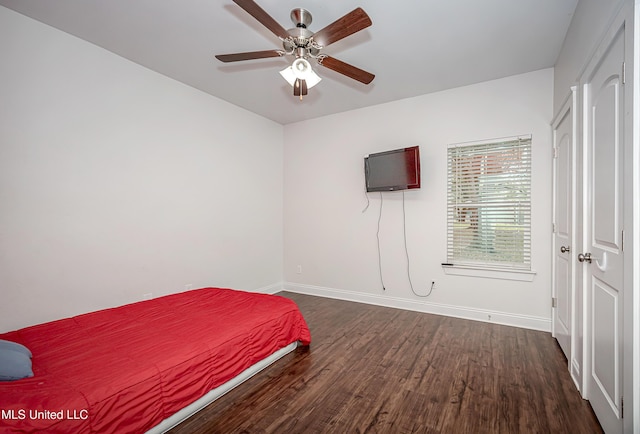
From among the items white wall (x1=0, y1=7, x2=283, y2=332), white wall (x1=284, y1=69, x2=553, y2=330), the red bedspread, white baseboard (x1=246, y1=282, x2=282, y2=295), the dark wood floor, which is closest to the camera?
the red bedspread

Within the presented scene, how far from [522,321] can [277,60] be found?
12.7ft

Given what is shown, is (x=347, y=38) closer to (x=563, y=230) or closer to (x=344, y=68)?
(x=344, y=68)

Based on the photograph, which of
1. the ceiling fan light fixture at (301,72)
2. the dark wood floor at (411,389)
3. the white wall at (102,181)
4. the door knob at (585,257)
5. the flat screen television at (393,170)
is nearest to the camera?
the dark wood floor at (411,389)

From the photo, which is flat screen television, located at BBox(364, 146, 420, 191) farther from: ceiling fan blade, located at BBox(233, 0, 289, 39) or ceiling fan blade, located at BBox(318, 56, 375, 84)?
ceiling fan blade, located at BBox(233, 0, 289, 39)

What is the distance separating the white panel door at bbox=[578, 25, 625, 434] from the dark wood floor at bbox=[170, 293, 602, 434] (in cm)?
31

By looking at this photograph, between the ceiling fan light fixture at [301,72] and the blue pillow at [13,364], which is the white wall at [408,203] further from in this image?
the blue pillow at [13,364]

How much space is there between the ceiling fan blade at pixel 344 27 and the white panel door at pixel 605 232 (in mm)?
1299

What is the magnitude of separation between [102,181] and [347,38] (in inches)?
104

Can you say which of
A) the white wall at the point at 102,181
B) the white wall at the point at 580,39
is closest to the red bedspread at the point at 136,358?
the white wall at the point at 102,181

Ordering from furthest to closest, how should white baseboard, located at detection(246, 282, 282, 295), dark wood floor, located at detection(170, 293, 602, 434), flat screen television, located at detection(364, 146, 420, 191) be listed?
white baseboard, located at detection(246, 282, 282, 295)
flat screen television, located at detection(364, 146, 420, 191)
dark wood floor, located at detection(170, 293, 602, 434)

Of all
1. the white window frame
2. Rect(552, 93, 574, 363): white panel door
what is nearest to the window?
the white window frame

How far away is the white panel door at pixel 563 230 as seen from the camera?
7.82 feet

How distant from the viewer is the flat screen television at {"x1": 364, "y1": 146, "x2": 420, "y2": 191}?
3.83 meters

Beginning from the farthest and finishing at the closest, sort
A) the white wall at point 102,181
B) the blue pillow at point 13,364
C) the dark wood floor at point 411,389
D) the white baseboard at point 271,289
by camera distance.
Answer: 1. the white baseboard at point 271,289
2. the white wall at point 102,181
3. the dark wood floor at point 411,389
4. the blue pillow at point 13,364
